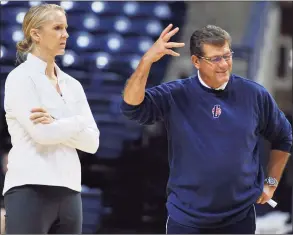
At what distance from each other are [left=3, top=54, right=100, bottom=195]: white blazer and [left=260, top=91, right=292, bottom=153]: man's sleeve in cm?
73

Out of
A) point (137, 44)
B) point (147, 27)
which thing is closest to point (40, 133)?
point (137, 44)

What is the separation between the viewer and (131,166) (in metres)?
4.91

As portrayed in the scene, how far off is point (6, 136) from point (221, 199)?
9.78ft

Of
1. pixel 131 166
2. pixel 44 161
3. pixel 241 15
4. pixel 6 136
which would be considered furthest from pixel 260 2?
pixel 44 161

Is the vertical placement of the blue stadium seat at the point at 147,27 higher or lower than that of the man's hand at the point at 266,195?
higher

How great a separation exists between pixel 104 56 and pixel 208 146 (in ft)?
9.95

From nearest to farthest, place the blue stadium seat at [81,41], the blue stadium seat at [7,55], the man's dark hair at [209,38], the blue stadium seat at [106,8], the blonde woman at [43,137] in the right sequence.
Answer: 1. the blonde woman at [43,137]
2. the man's dark hair at [209,38]
3. the blue stadium seat at [7,55]
4. the blue stadium seat at [81,41]
5. the blue stadium seat at [106,8]

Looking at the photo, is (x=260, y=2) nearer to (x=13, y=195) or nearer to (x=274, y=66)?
(x=274, y=66)

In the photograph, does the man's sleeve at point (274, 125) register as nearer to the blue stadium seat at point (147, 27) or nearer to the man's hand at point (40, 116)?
the man's hand at point (40, 116)

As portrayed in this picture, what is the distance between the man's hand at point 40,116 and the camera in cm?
237

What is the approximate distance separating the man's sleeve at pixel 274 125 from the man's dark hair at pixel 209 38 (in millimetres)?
289

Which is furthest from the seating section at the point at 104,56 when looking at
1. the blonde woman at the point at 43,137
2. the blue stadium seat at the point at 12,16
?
the blonde woman at the point at 43,137

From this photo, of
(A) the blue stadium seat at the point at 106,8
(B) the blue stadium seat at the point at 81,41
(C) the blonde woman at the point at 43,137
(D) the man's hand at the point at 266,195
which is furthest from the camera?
(A) the blue stadium seat at the point at 106,8

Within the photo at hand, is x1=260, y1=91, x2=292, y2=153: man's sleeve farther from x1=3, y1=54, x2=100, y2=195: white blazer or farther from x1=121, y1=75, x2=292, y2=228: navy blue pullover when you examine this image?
x1=3, y1=54, x2=100, y2=195: white blazer
